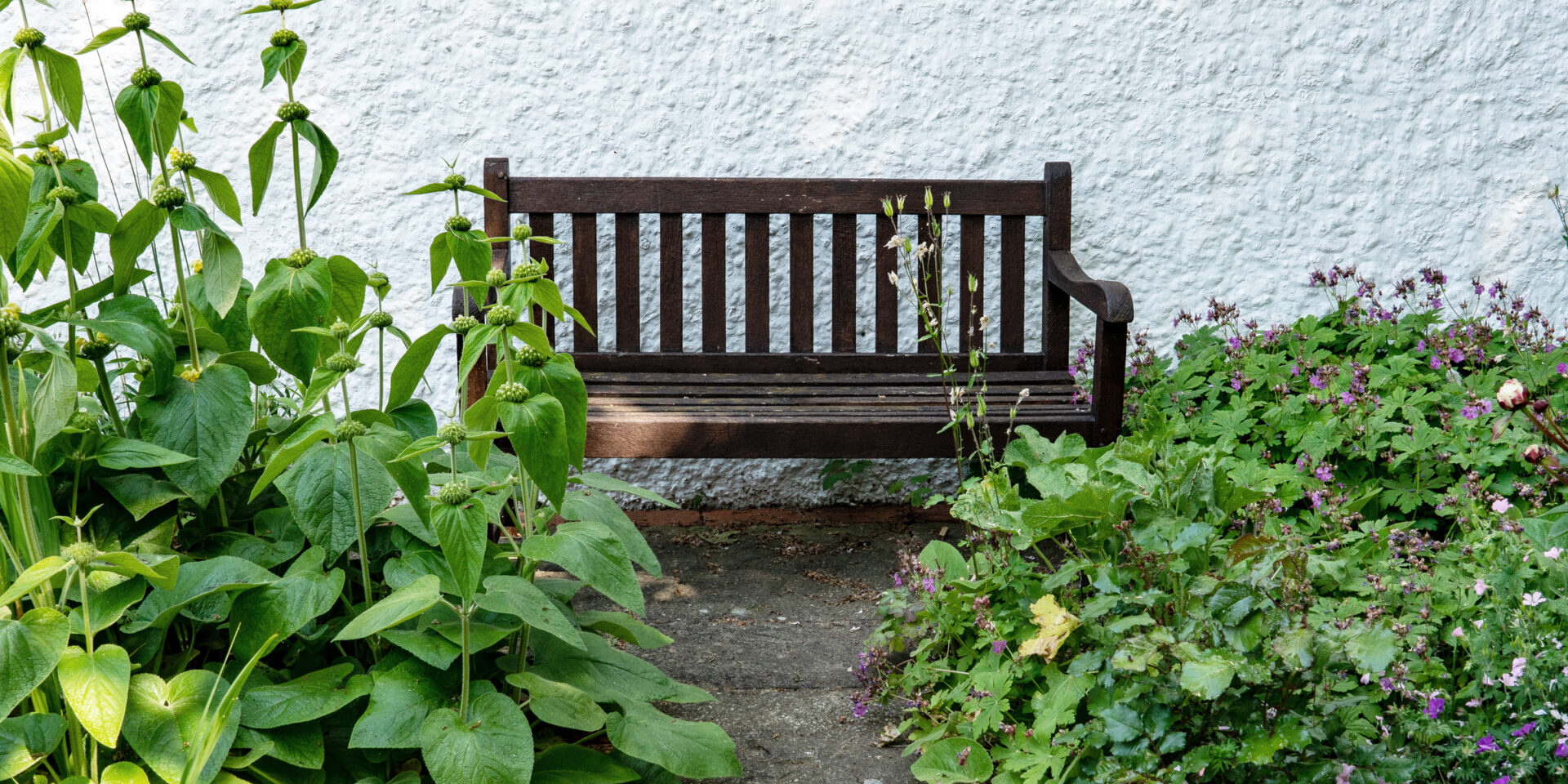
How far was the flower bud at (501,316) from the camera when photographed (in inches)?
51.9

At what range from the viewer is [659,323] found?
326cm

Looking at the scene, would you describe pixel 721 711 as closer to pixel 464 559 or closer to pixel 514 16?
pixel 464 559

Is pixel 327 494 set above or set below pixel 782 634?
above

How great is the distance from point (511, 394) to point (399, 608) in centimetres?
30

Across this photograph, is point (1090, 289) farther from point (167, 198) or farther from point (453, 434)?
point (167, 198)

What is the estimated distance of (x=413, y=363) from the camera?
60.1 inches

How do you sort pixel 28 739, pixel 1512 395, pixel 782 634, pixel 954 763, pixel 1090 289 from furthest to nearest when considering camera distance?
pixel 1090 289 → pixel 782 634 → pixel 954 763 → pixel 28 739 → pixel 1512 395

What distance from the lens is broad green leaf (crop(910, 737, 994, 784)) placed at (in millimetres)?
1789

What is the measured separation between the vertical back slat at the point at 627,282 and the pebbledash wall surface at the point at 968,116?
177 mm

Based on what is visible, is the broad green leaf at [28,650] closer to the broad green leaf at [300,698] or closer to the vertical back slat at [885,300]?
the broad green leaf at [300,698]

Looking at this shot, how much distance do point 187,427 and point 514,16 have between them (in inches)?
79.2

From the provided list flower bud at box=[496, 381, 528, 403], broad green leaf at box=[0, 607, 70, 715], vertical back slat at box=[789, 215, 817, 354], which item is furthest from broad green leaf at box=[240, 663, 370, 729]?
vertical back slat at box=[789, 215, 817, 354]

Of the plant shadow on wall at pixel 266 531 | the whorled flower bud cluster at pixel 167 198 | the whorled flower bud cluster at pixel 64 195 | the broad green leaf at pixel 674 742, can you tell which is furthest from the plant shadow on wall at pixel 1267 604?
the whorled flower bud cluster at pixel 64 195

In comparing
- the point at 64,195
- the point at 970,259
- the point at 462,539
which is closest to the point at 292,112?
the point at 64,195
